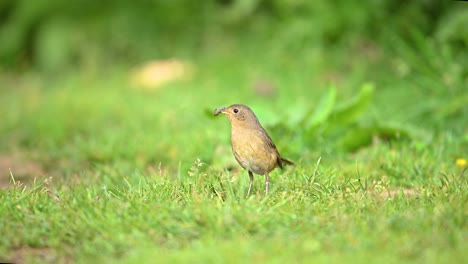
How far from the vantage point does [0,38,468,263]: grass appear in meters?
3.61

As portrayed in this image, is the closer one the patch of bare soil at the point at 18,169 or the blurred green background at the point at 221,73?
the patch of bare soil at the point at 18,169

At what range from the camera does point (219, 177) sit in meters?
4.58

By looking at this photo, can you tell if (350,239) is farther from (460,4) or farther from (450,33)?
(460,4)

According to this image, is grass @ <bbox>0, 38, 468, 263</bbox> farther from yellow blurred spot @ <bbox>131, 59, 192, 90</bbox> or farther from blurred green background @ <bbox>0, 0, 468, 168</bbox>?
yellow blurred spot @ <bbox>131, 59, 192, 90</bbox>

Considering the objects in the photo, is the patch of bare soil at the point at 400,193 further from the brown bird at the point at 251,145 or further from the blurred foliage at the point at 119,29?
the blurred foliage at the point at 119,29

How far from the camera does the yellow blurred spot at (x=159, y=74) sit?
31.5ft

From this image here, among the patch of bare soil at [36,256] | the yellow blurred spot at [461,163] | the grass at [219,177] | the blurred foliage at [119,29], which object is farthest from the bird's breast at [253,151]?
the blurred foliage at [119,29]

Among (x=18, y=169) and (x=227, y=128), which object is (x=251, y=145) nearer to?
(x=227, y=128)

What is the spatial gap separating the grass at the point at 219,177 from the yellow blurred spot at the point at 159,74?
0.21 meters

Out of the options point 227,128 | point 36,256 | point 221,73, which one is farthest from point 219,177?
point 221,73

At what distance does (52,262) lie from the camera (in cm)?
362

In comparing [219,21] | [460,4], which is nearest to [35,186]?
[460,4]

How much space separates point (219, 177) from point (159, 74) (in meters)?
5.41

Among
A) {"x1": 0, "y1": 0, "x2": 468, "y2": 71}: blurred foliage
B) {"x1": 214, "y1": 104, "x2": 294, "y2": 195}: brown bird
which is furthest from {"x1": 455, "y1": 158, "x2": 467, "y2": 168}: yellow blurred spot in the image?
{"x1": 0, "y1": 0, "x2": 468, "y2": 71}: blurred foliage
